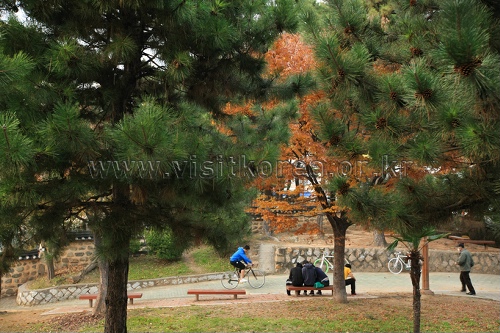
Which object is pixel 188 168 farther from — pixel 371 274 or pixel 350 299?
pixel 371 274

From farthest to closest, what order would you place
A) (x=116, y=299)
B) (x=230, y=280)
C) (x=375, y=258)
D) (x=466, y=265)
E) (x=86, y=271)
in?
1. (x=375, y=258)
2. (x=86, y=271)
3. (x=230, y=280)
4. (x=466, y=265)
5. (x=116, y=299)

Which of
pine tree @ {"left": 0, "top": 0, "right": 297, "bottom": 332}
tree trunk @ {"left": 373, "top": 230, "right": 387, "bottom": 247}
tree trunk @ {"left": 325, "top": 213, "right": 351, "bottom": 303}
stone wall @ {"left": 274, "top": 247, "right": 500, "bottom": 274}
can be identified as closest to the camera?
pine tree @ {"left": 0, "top": 0, "right": 297, "bottom": 332}

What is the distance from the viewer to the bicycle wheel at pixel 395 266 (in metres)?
15.9

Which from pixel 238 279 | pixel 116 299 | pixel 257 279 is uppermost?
pixel 116 299

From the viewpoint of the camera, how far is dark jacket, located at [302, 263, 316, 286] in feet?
37.5

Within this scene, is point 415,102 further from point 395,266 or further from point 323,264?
point 395,266

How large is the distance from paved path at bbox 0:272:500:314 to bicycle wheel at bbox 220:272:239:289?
0.21 meters

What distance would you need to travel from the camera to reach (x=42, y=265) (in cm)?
1611

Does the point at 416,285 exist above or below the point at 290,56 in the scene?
below

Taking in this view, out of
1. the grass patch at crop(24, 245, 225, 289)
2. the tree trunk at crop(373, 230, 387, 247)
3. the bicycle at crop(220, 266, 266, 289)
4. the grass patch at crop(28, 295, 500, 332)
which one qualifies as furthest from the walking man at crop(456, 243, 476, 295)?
the grass patch at crop(24, 245, 225, 289)

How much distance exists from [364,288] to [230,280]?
3.84 metres

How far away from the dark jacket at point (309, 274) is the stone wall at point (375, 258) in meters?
4.55

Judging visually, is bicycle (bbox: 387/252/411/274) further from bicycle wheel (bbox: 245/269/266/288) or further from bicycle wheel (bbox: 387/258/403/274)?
bicycle wheel (bbox: 245/269/266/288)

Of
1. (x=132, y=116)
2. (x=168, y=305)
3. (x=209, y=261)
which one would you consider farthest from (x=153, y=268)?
(x=132, y=116)
